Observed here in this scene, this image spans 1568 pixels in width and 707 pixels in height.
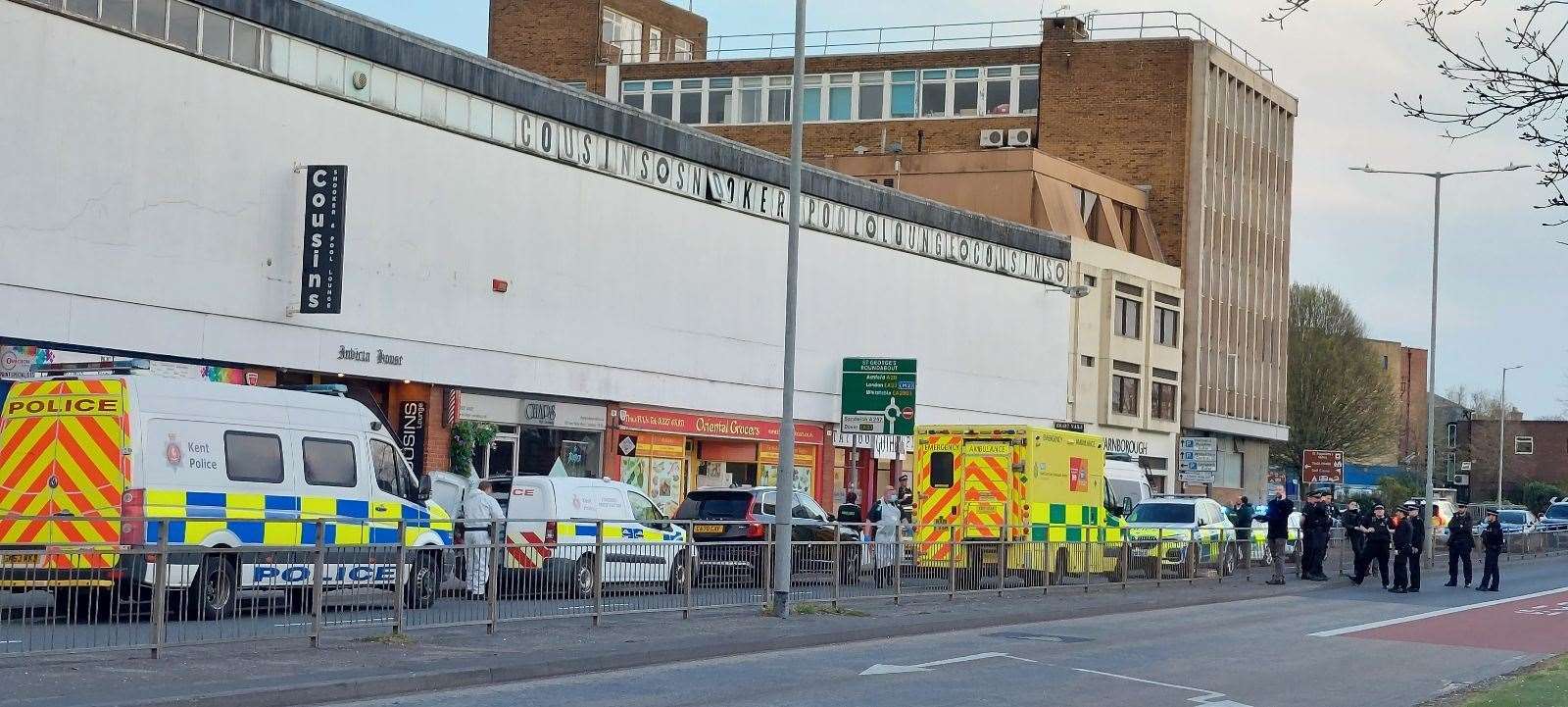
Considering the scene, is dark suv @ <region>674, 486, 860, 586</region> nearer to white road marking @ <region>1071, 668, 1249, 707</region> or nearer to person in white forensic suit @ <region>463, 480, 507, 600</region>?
person in white forensic suit @ <region>463, 480, 507, 600</region>

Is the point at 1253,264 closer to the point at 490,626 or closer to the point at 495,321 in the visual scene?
the point at 495,321

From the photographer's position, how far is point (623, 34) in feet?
238

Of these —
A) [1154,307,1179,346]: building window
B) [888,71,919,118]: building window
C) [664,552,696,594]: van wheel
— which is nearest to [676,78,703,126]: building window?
[888,71,919,118]: building window

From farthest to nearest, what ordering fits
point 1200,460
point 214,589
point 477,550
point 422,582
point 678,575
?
point 1200,460 → point 678,575 → point 477,550 → point 422,582 → point 214,589

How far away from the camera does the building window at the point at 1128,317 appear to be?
58.6m

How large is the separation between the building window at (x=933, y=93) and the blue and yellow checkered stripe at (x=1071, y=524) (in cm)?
3458

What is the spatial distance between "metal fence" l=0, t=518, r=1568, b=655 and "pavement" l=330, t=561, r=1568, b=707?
200cm

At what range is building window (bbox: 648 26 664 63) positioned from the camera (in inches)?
2916

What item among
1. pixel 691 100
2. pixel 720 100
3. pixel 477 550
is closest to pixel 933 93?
pixel 720 100

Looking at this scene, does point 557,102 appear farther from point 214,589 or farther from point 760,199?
point 214,589

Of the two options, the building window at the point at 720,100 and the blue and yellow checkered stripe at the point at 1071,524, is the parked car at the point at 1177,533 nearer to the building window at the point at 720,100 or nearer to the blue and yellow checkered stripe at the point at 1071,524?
the blue and yellow checkered stripe at the point at 1071,524

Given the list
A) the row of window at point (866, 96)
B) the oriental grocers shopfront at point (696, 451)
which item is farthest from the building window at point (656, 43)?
the oriental grocers shopfront at point (696, 451)

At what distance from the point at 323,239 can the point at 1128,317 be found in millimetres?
34992

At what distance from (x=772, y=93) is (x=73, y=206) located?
42692 millimetres
